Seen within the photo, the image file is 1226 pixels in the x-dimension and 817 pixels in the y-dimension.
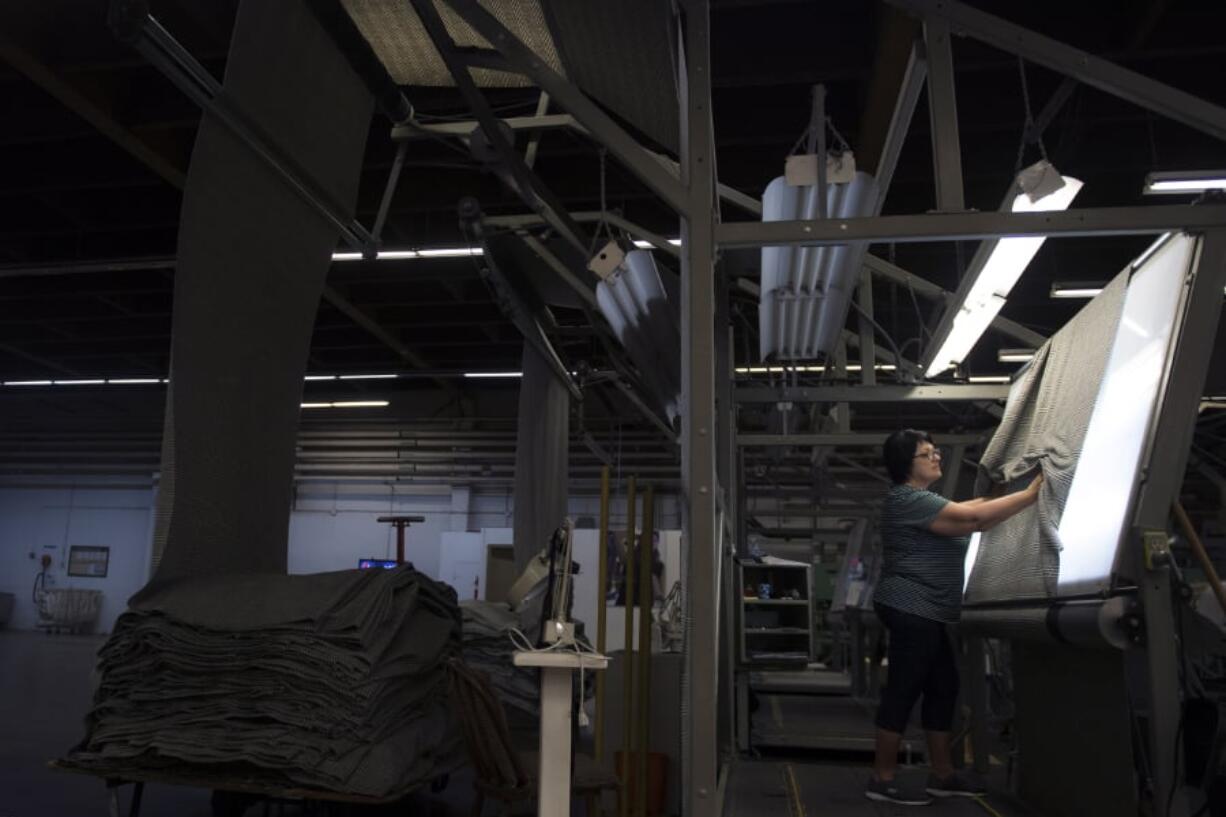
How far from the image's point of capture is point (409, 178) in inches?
245

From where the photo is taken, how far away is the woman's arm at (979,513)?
2633 mm

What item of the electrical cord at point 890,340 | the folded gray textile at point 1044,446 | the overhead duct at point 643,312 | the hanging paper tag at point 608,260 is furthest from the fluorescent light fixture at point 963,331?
the hanging paper tag at point 608,260

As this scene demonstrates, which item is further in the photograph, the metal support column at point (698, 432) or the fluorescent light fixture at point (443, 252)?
the fluorescent light fixture at point (443, 252)

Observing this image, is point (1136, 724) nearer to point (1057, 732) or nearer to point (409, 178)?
point (1057, 732)

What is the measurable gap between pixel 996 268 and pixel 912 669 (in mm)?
1394

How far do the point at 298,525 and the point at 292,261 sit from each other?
13289mm

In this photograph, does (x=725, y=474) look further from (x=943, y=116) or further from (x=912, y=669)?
(x=943, y=116)

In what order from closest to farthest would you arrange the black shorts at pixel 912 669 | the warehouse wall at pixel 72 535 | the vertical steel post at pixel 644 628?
the black shorts at pixel 912 669, the vertical steel post at pixel 644 628, the warehouse wall at pixel 72 535

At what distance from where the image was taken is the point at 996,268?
10.2 ft

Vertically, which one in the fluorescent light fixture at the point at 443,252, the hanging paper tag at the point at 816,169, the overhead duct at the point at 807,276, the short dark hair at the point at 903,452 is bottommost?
the short dark hair at the point at 903,452

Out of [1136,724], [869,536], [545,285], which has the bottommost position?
[1136,724]

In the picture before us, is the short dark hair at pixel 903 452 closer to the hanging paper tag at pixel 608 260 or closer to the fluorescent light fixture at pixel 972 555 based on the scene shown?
the fluorescent light fixture at pixel 972 555

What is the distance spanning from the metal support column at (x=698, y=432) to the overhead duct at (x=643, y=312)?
4.33 ft

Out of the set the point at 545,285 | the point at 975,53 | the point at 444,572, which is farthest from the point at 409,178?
the point at 444,572
